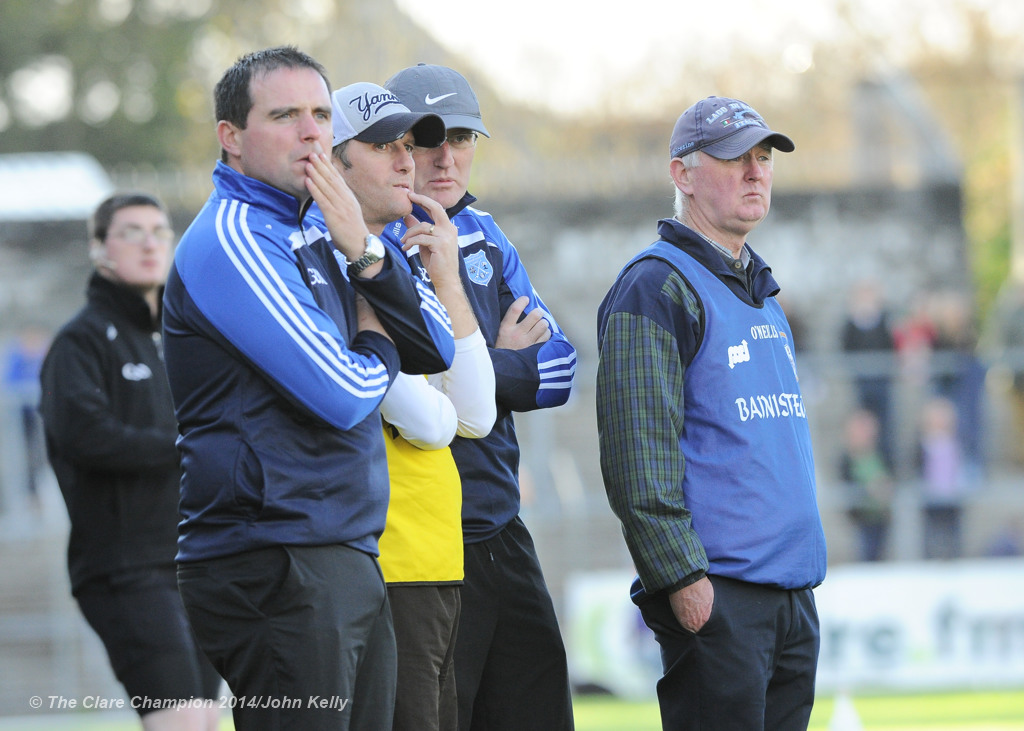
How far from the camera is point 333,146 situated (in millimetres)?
3564

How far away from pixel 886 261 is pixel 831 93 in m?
16.4

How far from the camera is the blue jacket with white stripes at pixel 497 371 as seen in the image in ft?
12.5

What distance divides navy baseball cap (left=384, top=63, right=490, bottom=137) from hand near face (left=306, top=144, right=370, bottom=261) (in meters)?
0.77

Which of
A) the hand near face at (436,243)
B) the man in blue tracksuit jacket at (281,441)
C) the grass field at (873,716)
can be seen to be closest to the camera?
the man in blue tracksuit jacket at (281,441)

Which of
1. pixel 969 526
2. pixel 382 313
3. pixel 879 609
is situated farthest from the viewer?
pixel 969 526

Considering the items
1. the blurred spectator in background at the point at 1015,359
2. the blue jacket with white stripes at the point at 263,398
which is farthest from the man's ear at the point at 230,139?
the blurred spectator in background at the point at 1015,359

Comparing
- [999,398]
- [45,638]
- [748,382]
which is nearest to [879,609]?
[999,398]

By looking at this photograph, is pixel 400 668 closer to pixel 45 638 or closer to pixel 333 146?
pixel 333 146

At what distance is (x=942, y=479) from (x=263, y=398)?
9.28m

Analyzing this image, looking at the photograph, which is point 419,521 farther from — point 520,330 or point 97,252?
point 97,252

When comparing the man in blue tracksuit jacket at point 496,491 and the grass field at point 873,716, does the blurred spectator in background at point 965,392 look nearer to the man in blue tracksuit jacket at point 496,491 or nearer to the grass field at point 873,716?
the grass field at point 873,716

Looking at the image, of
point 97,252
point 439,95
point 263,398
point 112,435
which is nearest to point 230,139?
point 263,398

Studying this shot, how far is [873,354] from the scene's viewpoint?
1212cm

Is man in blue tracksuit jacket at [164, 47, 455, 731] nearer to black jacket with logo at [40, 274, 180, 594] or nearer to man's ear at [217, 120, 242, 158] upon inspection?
man's ear at [217, 120, 242, 158]
